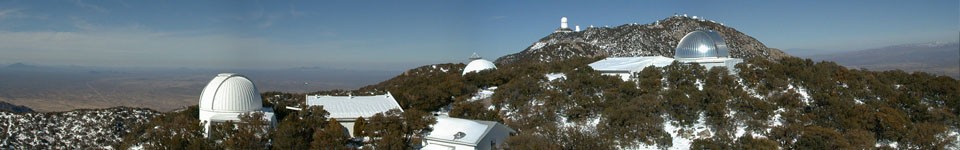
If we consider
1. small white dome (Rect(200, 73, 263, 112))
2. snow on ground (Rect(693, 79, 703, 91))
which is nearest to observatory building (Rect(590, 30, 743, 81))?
snow on ground (Rect(693, 79, 703, 91))

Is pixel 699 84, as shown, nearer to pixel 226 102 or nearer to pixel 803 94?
pixel 803 94

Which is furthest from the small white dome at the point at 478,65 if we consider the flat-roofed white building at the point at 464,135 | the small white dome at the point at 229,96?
the small white dome at the point at 229,96

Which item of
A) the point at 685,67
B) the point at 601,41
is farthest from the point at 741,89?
the point at 601,41

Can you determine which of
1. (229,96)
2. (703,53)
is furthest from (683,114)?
(229,96)

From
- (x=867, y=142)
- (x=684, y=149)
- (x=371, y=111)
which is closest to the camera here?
(x=867, y=142)

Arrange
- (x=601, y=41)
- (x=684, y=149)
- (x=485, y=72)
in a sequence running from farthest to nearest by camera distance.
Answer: (x=601, y=41)
(x=485, y=72)
(x=684, y=149)

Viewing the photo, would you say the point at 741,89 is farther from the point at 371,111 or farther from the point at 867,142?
the point at 371,111
